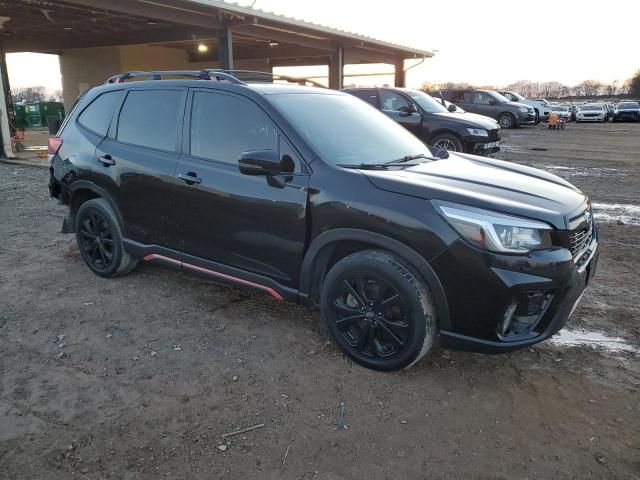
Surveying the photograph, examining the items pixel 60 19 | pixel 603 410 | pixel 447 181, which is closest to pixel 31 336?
pixel 447 181

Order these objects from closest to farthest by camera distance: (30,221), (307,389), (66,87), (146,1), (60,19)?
(307,389)
(30,221)
(146,1)
(60,19)
(66,87)

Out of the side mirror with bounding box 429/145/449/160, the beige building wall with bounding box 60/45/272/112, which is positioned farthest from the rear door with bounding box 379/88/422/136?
the beige building wall with bounding box 60/45/272/112

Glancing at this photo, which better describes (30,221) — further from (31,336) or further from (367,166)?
(367,166)

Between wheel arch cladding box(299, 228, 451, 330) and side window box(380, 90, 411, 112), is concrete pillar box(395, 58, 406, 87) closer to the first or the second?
side window box(380, 90, 411, 112)

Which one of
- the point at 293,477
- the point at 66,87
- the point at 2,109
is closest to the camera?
the point at 293,477

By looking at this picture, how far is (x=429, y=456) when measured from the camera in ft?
8.28

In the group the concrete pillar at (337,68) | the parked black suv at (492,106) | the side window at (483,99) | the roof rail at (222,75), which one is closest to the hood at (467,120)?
the roof rail at (222,75)

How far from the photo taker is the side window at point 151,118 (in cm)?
407

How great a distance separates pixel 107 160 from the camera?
445 centimetres

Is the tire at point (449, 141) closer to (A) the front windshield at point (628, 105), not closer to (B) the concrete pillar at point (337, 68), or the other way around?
(B) the concrete pillar at point (337, 68)

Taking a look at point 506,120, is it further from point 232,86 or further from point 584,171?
point 232,86

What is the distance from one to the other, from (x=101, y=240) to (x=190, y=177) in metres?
1.45

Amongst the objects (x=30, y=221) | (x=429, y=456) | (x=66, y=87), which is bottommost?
(x=429, y=456)

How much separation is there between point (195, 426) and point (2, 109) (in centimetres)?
1385
